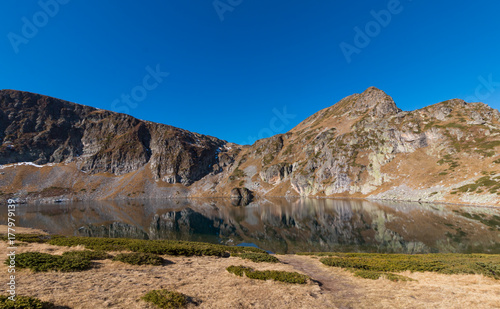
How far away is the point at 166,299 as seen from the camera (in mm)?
10547

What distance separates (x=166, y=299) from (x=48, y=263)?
37.8ft

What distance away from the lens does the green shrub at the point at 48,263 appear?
49.6 feet

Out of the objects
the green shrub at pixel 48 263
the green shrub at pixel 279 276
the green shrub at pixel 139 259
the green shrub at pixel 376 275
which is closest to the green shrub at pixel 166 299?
the green shrub at pixel 279 276

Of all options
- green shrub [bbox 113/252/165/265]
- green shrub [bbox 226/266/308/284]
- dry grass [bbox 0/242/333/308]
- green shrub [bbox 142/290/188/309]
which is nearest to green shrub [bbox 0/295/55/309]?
dry grass [bbox 0/242/333/308]

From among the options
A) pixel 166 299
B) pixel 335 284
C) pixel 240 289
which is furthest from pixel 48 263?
pixel 335 284

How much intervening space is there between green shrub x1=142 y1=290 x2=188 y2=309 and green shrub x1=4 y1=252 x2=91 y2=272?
9.21 meters

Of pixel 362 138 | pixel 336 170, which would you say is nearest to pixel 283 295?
pixel 336 170

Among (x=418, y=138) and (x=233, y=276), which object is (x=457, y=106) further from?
(x=233, y=276)

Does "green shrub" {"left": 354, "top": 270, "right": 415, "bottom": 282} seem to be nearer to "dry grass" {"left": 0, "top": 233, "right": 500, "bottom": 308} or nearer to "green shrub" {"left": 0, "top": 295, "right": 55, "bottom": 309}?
"dry grass" {"left": 0, "top": 233, "right": 500, "bottom": 308}

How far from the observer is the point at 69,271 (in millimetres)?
15500

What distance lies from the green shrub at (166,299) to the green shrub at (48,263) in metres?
9.21

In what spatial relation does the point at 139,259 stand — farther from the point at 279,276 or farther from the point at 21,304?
the point at 279,276

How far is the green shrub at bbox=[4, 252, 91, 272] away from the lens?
15.1 m

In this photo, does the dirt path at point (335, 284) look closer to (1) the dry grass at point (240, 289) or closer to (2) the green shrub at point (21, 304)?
(1) the dry grass at point (240, 289)
